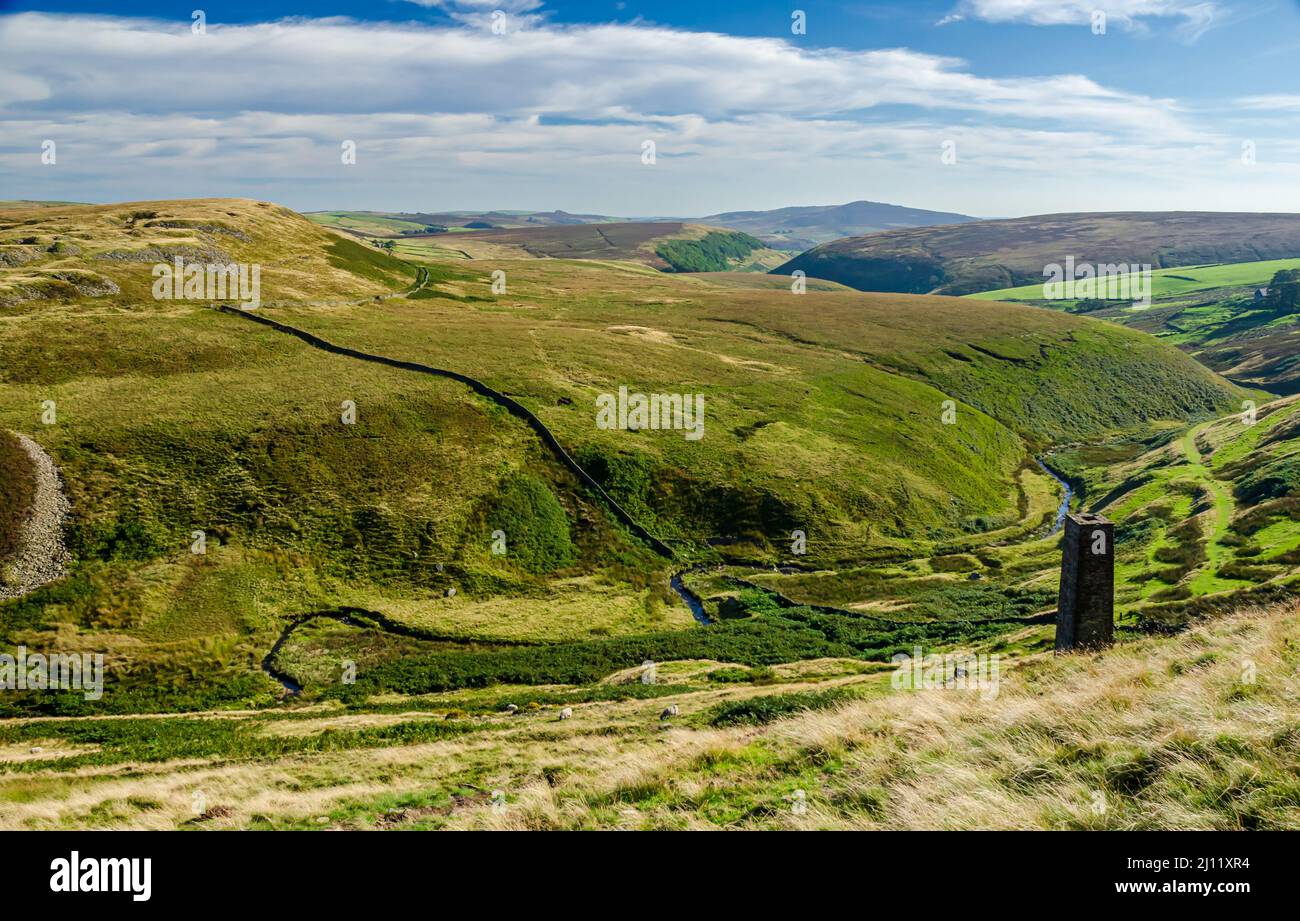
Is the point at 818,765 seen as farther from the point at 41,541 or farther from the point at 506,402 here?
the point at 506,402

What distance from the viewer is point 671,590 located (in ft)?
192

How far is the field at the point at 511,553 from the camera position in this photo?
815 inches

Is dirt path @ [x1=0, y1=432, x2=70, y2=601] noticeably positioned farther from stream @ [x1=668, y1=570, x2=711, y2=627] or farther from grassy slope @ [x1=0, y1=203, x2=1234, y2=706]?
stream @ [x1=668, y1=570, x2=711, y2=627]

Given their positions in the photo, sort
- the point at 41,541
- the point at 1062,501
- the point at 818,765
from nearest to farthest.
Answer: the point at 818,765 < the point at 41,541 < the point at 1062,501

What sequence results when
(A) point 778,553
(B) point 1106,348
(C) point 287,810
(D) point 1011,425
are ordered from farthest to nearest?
(B) point 1106,348, (D) point 1011,425, (A) point 778,553, (C) point 287,810

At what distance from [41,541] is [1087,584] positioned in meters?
57.7

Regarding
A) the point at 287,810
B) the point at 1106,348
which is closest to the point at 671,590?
the point at 287,810

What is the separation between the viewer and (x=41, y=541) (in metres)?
46.4

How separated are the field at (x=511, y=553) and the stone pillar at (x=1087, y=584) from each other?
115 inches

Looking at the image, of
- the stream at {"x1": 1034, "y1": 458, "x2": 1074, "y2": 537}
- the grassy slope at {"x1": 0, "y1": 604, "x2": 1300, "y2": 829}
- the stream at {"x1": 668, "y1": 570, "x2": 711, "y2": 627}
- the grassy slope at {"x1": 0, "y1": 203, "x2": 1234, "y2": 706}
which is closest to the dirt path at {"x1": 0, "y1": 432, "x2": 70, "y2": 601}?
the grassy slope at {"x1": 0, "y1": 203, "x2": 1234, "y2": 706}

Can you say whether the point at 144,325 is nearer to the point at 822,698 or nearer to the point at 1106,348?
the point at 822,698

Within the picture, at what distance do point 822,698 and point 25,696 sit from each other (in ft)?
129
